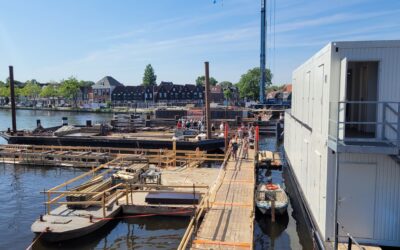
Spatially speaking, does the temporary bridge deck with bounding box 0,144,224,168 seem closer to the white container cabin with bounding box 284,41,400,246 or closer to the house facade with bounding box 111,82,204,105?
the white container cabin with bounding box 284,41,400,246

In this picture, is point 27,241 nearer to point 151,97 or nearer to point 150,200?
point 150,200

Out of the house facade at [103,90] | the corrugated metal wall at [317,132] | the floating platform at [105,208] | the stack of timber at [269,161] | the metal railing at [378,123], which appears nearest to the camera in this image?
the metal railing at [378,123]

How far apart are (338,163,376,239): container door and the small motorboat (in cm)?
668

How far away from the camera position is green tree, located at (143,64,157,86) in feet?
587

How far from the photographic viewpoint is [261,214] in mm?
18734

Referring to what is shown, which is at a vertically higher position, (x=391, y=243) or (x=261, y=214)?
(x=391, y=243)

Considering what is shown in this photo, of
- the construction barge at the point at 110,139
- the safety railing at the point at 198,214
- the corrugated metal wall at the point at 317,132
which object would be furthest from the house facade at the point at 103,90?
the corrugated metal wall at the point at 317,132

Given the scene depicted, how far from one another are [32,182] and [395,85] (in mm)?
26350

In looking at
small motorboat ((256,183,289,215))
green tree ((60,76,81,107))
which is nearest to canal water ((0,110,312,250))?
small motorboat ((256,183,289,215))

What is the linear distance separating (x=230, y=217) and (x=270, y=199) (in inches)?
218

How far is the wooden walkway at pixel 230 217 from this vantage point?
39.0 feet

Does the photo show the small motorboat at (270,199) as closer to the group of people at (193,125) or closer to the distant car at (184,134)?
the distant car at (184,134)

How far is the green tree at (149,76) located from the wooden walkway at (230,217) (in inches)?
6383

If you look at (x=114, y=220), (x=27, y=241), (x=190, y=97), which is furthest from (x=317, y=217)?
Answer: (x=190, y=97)
